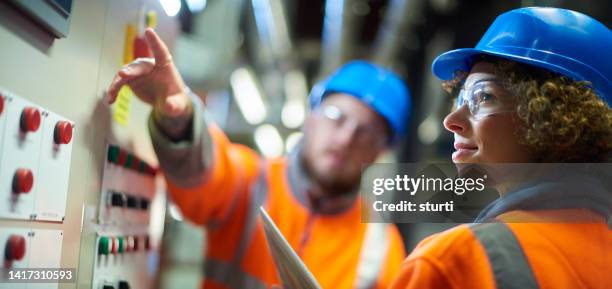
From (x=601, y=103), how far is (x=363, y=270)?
2.84ft

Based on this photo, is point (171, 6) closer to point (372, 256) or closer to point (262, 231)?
point (262, 231)

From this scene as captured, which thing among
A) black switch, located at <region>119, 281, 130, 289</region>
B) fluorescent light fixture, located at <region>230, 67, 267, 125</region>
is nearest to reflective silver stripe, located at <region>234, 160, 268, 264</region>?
black switch, located at <region>119, 281, 130, 289</region>

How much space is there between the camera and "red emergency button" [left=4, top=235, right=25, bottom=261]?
1.07 m

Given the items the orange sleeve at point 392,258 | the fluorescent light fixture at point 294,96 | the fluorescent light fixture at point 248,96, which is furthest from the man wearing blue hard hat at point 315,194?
the fluorescent light fixture at point 294,96

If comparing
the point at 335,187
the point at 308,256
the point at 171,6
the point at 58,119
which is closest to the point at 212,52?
the point at 171,6

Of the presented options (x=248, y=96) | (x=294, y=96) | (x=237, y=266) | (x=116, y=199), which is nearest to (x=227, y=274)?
(x=237, y=266)

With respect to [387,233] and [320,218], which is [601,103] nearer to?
[387,233]

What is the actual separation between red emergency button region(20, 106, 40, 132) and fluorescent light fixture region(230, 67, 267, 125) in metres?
2.08

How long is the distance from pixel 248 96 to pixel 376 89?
1.96m

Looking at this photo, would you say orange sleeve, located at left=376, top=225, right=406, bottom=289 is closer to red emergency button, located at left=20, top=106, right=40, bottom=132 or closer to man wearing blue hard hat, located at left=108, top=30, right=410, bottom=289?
man wearing blue hard hat, located at left=108, top=30, right=410, bottom=289

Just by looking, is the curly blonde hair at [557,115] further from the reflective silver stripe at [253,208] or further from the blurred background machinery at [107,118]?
the reflective silver stripe at [253,208]

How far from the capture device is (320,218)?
1.89m

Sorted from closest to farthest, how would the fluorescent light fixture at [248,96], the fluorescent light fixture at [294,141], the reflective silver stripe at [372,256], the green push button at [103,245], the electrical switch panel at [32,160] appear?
the electrical switch panel at [32,160] < the green push button at [103,245] < the reflective silver stripe at [372,256] < the fluorescent light fixture at [294,141] < the fluorescent light fixture at [248,96]

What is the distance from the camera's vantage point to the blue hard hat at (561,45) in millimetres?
1198
